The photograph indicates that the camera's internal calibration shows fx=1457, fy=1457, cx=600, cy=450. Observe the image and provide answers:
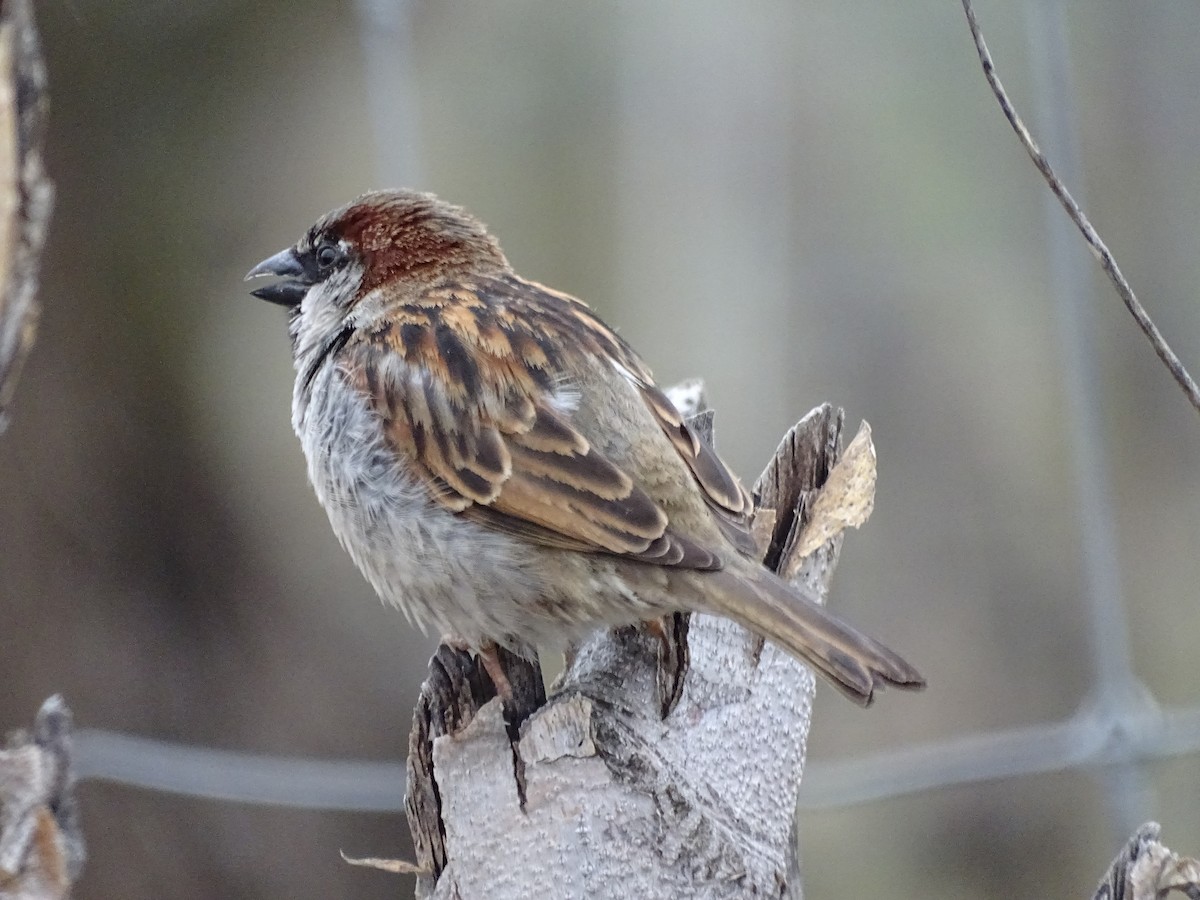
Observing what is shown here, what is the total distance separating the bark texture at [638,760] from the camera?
79.0 inches

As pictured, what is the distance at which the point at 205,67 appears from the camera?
4.37 meters

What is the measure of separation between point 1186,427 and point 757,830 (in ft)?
12.7

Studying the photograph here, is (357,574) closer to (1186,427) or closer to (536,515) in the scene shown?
(536,515)

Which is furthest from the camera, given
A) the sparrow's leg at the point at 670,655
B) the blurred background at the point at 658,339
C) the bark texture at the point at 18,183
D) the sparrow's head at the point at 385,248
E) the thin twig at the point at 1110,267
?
the blurred background at the point at 658,339

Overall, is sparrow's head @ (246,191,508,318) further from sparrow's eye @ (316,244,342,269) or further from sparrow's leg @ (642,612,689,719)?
sparrow's leg @ (642,612,689,719)

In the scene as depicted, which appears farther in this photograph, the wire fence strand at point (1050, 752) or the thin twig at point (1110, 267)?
the wire fence strand at point (1050, 752)

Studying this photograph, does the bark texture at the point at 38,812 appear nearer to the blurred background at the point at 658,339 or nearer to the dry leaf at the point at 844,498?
the dry leaf at the point at 844,498

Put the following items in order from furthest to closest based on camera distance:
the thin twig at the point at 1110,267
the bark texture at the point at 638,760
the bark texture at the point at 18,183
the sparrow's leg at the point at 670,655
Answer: the sparrow's leg at the point at 670,655
the bark texture at the point at 638,760
the thin twig at the point at 1110,267
the bark texture at the point at 18,183

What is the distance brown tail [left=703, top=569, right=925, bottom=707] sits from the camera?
205cm

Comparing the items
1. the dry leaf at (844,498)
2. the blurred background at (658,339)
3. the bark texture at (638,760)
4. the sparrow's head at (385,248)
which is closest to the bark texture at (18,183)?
the bark texture at (638,760)

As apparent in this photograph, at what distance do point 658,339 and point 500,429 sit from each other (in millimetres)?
2469

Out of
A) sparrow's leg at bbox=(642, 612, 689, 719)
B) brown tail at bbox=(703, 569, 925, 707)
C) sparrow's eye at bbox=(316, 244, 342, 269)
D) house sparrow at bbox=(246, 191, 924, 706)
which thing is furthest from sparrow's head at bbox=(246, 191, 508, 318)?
brown tail at bbox=(703, 569, 925, 707)

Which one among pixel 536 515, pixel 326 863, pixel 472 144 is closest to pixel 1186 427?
pixel 472 144

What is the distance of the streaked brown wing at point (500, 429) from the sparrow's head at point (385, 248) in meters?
0.21
